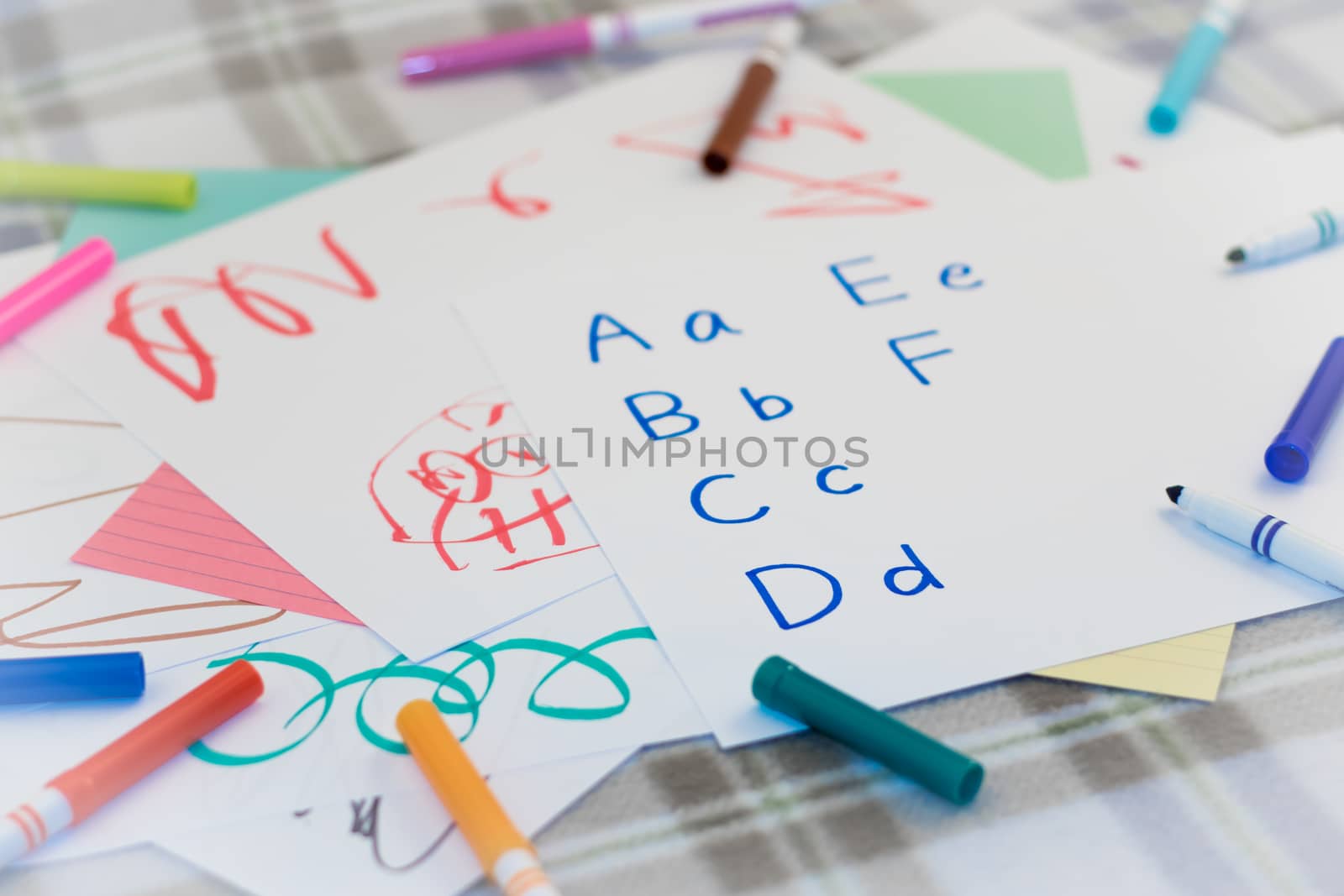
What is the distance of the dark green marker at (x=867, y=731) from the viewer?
1.40 ft

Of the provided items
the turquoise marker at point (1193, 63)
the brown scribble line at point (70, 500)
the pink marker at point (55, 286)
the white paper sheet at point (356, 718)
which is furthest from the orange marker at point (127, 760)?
the turquoise marker at point (1193, 63)

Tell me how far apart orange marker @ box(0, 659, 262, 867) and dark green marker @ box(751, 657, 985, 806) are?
19 cm

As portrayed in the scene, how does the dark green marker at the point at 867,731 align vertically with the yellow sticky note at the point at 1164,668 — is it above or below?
below

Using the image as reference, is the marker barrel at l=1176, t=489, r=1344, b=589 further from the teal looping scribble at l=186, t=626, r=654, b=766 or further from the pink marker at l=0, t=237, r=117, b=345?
the pink marker at l=0, t=237, r=117, b=345

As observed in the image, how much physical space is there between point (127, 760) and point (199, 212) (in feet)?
1.25

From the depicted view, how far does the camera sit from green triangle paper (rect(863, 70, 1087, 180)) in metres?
0.73

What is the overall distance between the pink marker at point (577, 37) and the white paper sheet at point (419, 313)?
0.09ft

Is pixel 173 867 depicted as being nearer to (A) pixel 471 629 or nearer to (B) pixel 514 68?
(A) pixel 471 629

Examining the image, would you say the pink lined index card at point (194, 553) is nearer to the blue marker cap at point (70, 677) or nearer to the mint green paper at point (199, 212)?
the blue marker cap at point (70, 677)

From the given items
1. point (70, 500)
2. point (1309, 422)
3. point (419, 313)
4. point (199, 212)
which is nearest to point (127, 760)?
point (70, 500)

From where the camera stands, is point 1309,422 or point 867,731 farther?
point 1309,422

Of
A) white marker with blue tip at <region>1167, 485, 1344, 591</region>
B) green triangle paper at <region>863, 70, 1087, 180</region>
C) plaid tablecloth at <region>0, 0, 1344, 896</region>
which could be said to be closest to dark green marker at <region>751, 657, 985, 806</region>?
plaid tablecloth at <region>0, 0, 1344, 896</region>

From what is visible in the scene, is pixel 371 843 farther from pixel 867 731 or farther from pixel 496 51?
pixel 496 51

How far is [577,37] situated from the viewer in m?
0.82
